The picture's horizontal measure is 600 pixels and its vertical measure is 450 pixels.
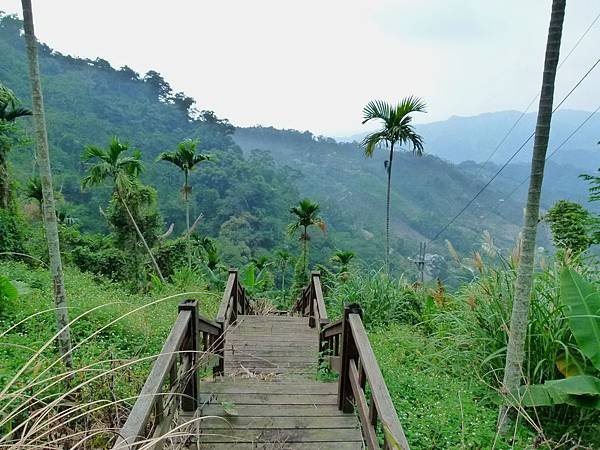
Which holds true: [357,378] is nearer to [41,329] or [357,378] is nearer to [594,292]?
[594,292]

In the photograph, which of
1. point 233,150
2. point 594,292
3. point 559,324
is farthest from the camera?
point 233,150

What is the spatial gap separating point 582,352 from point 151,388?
2582 millimetres

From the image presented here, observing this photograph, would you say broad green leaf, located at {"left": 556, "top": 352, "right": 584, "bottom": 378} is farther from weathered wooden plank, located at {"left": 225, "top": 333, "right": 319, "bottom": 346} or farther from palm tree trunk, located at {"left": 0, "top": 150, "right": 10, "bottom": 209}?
palm tree trunk, located at {"left": 0, "top": 150, "right": 10, "bottom": 209}

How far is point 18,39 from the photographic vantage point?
44250mm

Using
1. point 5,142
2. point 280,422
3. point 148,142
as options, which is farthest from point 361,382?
point 148,142

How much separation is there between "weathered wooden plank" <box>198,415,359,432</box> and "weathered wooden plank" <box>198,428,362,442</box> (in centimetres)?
4

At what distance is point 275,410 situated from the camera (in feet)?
9.68

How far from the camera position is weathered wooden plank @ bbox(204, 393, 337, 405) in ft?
10.0

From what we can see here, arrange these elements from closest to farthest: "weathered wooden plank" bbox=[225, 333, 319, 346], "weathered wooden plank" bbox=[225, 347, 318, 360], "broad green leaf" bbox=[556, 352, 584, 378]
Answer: "broad green leaf" bbox=[556, 352, 584, 378] < "weathered wooden plank" bbox=[225, 347, 318, 360] < "weathered wooden plank" bbox=[225, 333, 319, 346]

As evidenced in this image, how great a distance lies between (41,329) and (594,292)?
197 inches

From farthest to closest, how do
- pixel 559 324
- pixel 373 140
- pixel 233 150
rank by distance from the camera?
pixel 233 150 → pixel 373 140 → pixel 559 324

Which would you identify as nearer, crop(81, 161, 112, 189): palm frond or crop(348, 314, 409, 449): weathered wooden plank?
crop(348, 314, 409, 449): weathered wooden plank

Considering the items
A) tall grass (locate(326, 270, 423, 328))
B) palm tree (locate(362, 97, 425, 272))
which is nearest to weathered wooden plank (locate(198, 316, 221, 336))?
tall grass (locate(326, 270, 423, 328))

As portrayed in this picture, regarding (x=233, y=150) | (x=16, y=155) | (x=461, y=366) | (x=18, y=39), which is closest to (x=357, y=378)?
(x=461, y=366)
